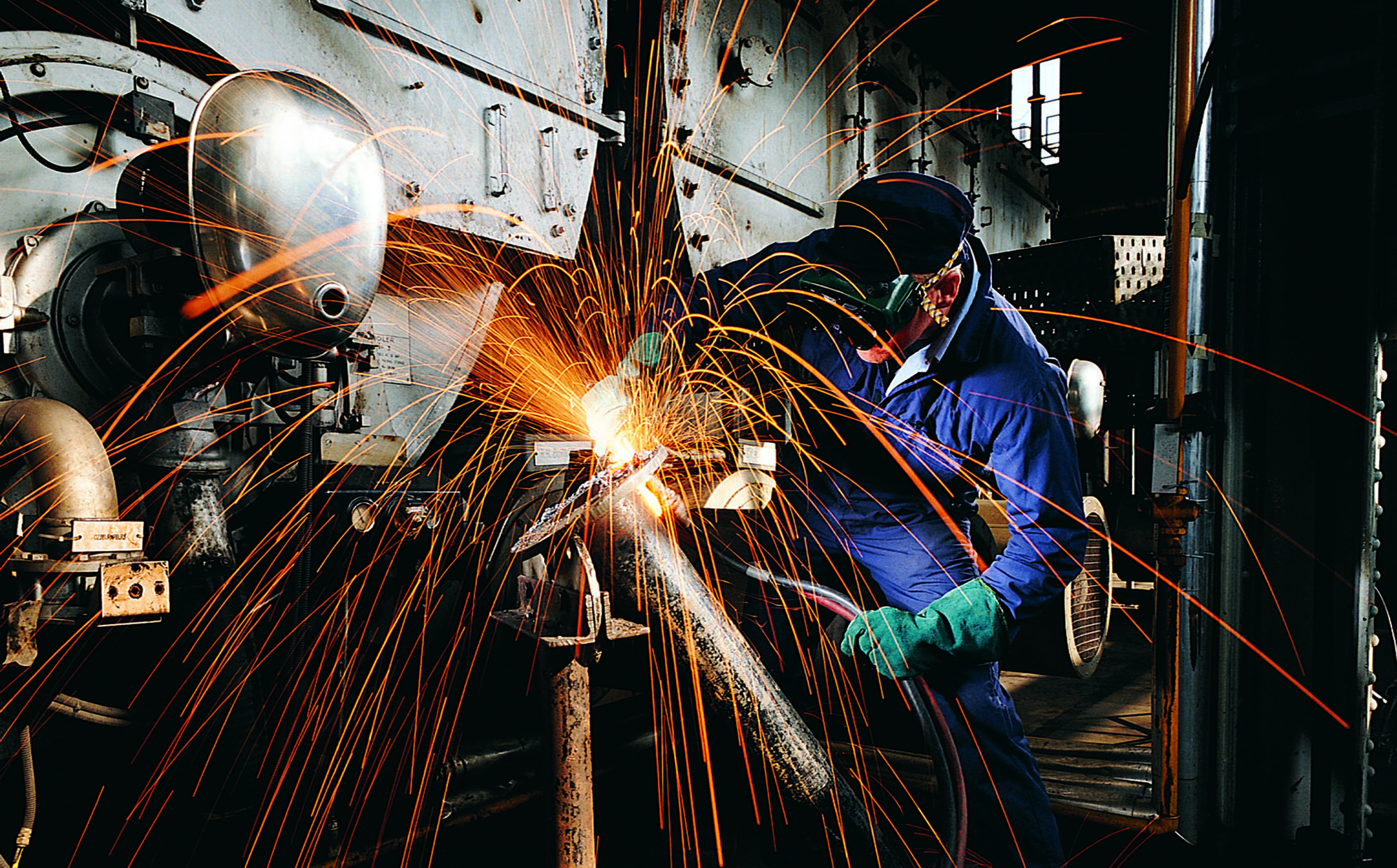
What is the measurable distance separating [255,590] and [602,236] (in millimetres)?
2285

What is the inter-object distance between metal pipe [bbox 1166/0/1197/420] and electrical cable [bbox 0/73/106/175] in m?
2.88

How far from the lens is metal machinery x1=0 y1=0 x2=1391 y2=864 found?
165cm

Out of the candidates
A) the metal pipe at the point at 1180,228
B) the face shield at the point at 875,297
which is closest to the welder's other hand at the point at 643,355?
the face shield at the point at 875,297

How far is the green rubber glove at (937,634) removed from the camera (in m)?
2.01

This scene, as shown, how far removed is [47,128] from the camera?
185 centimetres

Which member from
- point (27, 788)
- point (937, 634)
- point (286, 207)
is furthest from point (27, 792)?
point (937, 634)

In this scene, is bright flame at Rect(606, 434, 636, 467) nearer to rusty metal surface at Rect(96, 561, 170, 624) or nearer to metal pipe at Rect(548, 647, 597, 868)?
metal pipe at Rect(548, 647, 597, 868)

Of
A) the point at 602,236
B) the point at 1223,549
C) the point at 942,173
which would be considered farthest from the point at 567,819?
the point at 942,173

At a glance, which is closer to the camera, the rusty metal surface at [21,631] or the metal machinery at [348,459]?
the rusty metal surface at [21,631]

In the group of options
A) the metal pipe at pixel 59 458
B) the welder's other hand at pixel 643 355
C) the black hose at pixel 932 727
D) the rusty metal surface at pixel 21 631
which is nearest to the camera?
the rusty metal surface at pixel 21 631

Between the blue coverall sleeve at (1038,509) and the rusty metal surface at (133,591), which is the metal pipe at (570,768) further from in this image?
the blue coverall sleeve at (1038,509)

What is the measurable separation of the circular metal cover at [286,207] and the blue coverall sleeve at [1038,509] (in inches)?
65.2

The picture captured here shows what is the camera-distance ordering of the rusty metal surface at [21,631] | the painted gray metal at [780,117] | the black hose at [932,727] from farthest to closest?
the painted gray metal at [780,117] → the black hose at [932,727] → the rusty metal surface at [21,631]

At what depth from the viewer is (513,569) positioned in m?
1.71
